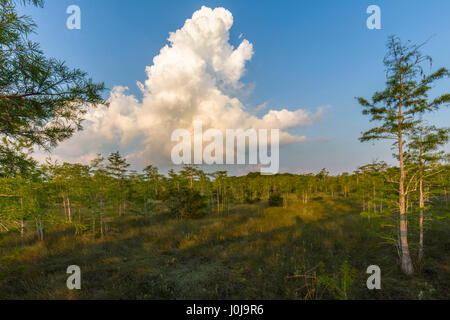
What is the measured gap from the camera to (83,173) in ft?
42.5

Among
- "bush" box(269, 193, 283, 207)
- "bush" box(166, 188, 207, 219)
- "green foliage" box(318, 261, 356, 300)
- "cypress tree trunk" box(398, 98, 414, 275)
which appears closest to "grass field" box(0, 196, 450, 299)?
"green foliage" box(318, 261, 356, 300)

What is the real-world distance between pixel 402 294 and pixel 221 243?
27.5 feet

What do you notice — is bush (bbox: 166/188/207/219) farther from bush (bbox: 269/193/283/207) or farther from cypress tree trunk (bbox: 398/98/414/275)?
cypress tree trunk (bbox: 398/98/414/275)

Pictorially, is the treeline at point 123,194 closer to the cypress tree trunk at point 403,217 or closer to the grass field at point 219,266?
the cypress tree trunk at point 403,217

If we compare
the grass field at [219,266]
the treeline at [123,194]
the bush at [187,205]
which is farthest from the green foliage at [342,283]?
the bush at [187,205]

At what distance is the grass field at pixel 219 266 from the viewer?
5.47 metres

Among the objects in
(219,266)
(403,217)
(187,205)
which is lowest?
(219,266)

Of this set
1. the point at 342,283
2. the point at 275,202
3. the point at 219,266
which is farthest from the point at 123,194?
the point at 275,202

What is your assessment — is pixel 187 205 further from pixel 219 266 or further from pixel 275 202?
pixel 275 202

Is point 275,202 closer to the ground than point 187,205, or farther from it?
closer to the ground

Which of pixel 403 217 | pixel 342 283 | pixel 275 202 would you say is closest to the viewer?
pixel 342 283

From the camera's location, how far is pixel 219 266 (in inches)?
298
